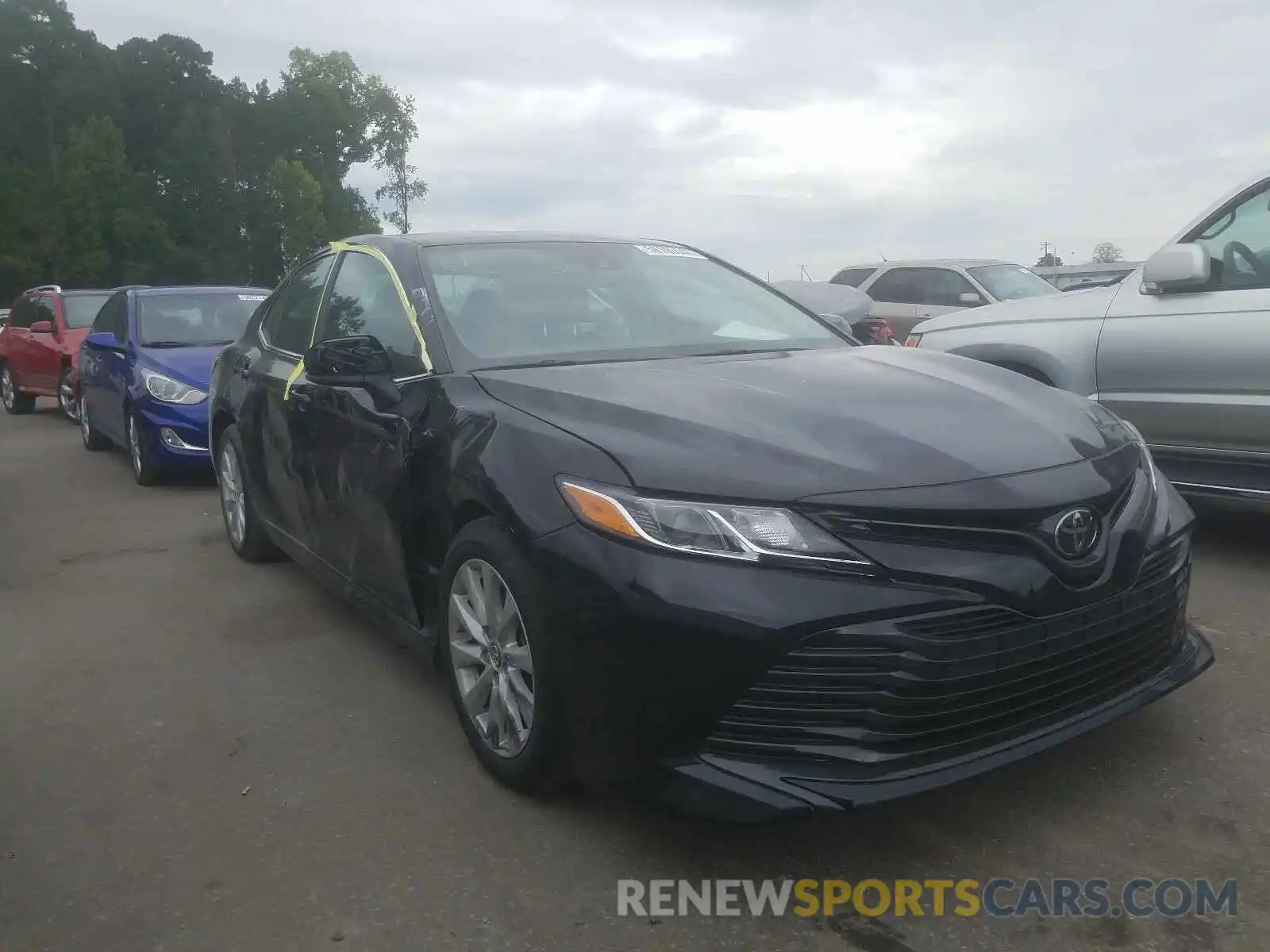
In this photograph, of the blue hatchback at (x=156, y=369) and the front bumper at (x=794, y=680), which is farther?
the blue hatchback at (x=156, y=369)

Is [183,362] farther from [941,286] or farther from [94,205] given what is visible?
[94,205]

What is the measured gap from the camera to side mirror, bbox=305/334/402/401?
377cm

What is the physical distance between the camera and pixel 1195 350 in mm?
5297

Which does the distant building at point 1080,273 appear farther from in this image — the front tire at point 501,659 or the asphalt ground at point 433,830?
the front tire at point 501,659

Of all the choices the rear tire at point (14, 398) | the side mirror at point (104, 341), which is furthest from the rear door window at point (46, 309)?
the side mirror at point (104, 341)

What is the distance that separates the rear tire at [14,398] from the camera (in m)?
15.2

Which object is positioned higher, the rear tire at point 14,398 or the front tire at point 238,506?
the front tire at point 238,506

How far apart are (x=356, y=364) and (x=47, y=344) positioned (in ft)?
37.6

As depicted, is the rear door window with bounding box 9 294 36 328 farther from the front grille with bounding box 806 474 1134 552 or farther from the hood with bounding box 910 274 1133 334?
the front grille with bounding box 806 474 1134 552

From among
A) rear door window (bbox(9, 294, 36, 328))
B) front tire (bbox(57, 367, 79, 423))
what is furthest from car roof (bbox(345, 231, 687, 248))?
rear door window (bbox(9, 294, 36, 328))

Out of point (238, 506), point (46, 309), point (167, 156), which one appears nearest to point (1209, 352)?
point (238, 506)

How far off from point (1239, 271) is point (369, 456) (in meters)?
3.85

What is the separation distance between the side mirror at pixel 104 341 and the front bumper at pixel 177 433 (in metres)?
1.17

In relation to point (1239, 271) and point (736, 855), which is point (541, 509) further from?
point (1239, 271)
